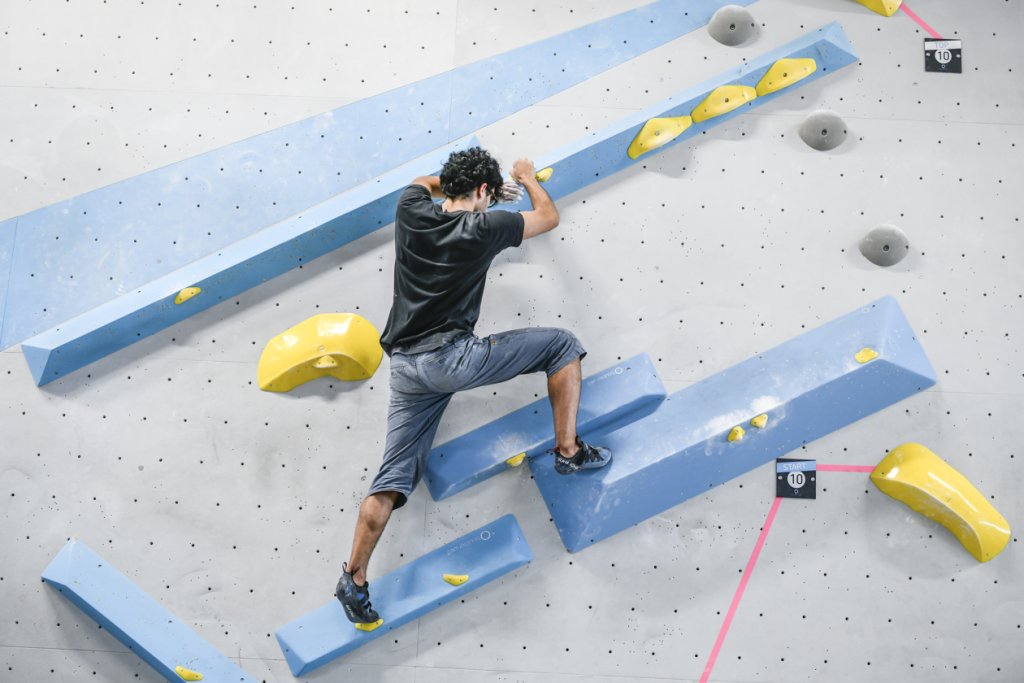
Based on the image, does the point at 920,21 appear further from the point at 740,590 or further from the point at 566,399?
the point at 740,590

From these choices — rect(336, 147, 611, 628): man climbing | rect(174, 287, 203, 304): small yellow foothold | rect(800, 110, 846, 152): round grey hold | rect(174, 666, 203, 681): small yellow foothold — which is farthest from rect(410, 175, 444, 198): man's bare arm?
rect(174, 666, 203, 681): small yellow foothold

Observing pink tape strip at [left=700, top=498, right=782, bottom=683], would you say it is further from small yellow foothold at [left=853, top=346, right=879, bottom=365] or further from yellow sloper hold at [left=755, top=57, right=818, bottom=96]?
yellow sloper hold at [left=755, top=57, right=818, bottom=96]

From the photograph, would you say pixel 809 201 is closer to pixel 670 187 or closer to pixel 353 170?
pixel 670 187

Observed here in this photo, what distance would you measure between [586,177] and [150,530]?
2075 millimetres

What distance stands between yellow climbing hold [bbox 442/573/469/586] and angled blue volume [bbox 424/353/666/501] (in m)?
0.28

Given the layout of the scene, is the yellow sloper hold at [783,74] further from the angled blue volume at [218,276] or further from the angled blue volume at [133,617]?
the angled blue volume at [133,617]

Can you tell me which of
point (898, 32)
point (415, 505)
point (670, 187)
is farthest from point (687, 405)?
point (898, 32)

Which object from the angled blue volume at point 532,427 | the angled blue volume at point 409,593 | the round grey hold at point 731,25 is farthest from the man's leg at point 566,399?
the round grey hold at point 731,25

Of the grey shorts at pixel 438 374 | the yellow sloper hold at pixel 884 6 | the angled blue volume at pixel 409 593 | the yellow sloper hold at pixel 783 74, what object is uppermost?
the yellow sloper hold at pixel 884 6

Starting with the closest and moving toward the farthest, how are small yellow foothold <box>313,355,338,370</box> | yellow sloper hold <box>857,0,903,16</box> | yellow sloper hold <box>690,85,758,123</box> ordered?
small yellow foothold <box>313,355,338,370</box>
yellow sloper hold <box>690,85,758,123</box>
yellow sloper hold <box>857,0,903,16</box>

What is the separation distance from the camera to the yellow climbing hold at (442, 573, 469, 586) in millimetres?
3162

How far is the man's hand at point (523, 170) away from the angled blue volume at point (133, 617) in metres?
1.99

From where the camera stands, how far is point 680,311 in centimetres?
342

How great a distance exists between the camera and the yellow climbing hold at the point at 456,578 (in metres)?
3.16
